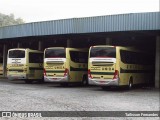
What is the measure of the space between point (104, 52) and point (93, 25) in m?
3.73

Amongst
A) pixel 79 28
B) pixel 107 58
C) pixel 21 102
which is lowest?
pixel 21 102

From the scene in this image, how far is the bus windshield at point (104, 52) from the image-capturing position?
20828mm

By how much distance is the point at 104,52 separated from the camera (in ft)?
68.9

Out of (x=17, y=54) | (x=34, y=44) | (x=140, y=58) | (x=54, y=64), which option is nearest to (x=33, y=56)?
(x=17, y=54)

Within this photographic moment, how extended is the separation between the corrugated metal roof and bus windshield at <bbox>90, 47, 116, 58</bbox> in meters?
2.36

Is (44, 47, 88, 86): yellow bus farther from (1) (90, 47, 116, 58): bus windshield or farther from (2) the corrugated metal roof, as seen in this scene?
(1) (90, 47, 116, 58): bus windshield

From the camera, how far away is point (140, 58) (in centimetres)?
2461

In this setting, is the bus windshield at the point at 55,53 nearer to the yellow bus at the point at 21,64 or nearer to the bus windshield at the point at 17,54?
the yellow bus at the point at 21,64

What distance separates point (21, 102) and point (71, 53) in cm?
1039

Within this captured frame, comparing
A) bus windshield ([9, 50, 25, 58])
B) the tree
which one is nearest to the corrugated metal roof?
bus windshield ([9, 50, 25, 58])

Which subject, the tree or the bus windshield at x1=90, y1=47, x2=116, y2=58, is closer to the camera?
the bus windshield at x1=90, y1=47, x2=116, y2=58

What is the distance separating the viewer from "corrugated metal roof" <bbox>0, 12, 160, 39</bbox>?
21.7m

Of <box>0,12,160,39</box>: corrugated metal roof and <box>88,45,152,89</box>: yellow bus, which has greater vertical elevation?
<box>0,12,160,39</box>: corrugated metal roof

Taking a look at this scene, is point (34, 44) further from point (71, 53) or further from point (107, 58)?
point (107, 58)
